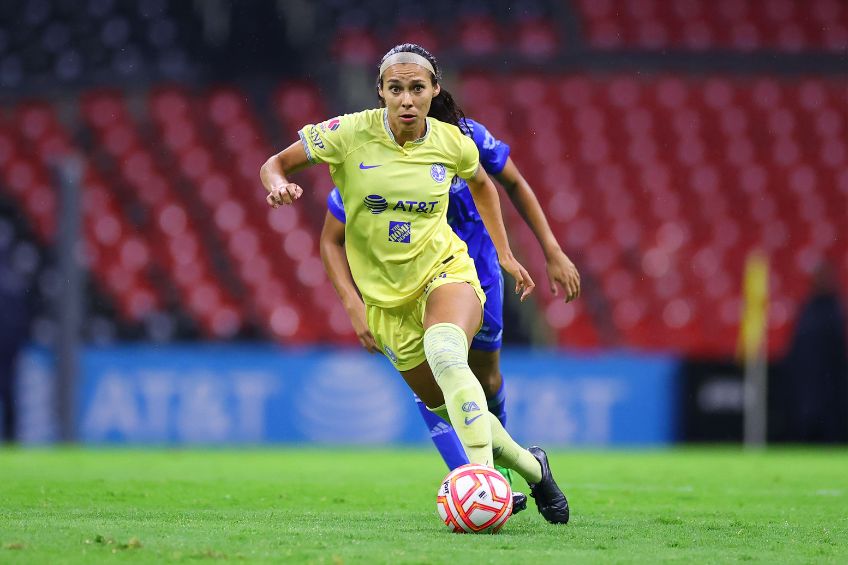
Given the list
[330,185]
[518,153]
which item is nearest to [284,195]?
[330,185]

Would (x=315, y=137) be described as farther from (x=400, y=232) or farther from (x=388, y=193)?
(x=400, y=232)

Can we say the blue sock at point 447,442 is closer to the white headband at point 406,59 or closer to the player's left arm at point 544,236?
the player's left arm at point 544,236

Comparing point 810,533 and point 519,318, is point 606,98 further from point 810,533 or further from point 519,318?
point 810,533

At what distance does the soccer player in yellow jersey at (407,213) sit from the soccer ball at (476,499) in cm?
35

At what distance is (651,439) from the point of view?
15281mm

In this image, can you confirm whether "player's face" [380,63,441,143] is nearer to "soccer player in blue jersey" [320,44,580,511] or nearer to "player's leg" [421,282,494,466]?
"soccer player in blue jersey" [320,44,580,511]

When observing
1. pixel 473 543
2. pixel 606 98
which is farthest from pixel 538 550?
pixel 606 98

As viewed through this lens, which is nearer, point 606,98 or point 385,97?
point 385,97

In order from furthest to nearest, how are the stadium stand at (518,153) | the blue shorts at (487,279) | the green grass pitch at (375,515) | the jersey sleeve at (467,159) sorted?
1. the stadium stand at (518,153)
2. the blue shorts at (487,279)
3. the jersey sleeve at (467,159)
4. the green grass pitch at (375,515)

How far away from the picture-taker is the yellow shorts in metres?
6.19

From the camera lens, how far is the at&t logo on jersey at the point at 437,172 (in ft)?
20.2

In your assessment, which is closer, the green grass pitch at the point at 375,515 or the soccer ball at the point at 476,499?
the green grass pitch at the point at 375,515

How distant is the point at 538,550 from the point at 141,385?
1006cm

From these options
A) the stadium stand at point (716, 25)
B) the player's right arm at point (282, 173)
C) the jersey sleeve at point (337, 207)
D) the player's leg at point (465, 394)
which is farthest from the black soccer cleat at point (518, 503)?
the stadium stand at point (716, 25)
